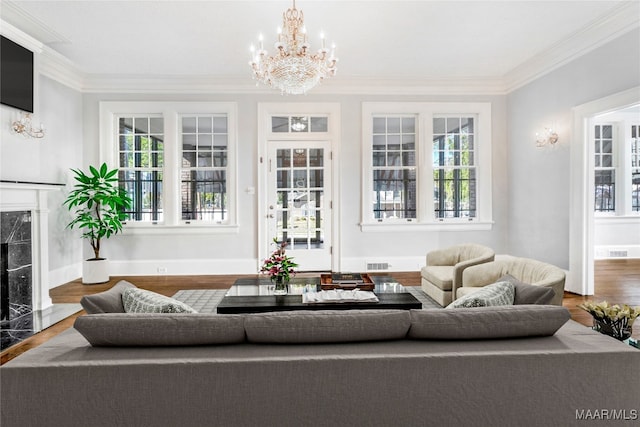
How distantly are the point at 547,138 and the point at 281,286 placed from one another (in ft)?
13.2

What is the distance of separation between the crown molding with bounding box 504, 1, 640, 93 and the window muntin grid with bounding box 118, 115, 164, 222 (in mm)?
5364

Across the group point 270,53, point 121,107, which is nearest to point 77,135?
point 121,107

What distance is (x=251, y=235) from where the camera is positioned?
6066 millimetres

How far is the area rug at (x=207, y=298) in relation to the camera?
415cm

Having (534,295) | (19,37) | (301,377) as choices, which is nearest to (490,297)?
(534,295)

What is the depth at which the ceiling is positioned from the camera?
3861mm

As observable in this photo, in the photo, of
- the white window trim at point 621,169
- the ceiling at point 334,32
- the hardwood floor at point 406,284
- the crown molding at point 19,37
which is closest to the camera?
the crown molding at point 19,37

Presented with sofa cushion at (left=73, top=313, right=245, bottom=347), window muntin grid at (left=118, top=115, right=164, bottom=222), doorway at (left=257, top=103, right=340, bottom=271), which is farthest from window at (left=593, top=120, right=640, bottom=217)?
sofa cushion at (left=73, top=313, right=245, bottom=347)

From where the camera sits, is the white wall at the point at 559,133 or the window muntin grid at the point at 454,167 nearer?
the white wall at the point at 559,133

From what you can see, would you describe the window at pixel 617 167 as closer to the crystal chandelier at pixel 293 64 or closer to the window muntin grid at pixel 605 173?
the window muntin grid at pixel 605 173

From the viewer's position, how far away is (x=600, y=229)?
7.30m

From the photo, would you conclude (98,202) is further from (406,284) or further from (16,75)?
(406,284)

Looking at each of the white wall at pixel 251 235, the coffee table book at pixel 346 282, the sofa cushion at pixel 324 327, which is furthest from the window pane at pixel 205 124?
the sofa cushion at pixel 324 327

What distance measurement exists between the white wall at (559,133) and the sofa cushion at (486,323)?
11.4 feet
